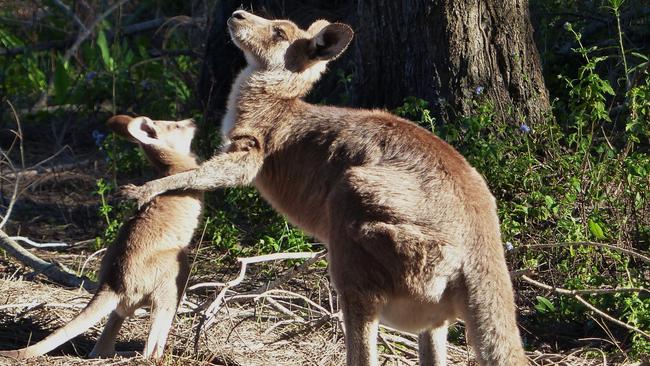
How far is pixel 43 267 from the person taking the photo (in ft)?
23.7

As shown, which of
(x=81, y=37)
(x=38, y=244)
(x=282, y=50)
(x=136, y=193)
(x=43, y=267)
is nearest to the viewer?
(x=136, y=193)

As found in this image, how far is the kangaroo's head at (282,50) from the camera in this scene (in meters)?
6.18

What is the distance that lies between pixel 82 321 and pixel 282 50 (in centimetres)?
191

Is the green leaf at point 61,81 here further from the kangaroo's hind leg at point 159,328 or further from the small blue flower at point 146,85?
the kangaroo's hind leg at point 159,328

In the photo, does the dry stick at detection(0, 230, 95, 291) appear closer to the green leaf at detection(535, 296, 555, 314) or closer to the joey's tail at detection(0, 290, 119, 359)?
the joey's tail at detection(0, 290, 119, 359)

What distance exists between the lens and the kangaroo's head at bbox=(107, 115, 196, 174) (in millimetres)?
6316

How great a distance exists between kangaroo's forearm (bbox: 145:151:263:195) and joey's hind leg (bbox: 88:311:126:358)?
72 cm

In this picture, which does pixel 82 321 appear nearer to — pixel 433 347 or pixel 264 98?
pixel 264 98

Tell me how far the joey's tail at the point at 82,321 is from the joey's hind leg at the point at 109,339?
0.52 feet

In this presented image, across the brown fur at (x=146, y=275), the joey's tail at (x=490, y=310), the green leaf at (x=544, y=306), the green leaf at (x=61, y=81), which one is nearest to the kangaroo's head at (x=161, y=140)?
the brown fur at (x=146, y=275)

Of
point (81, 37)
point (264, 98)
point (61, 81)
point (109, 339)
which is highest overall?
point (264, 98)

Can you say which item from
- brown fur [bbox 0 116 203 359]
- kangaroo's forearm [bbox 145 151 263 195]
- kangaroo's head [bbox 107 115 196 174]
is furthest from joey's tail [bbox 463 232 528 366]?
kangaroo's head [bbox 107 115 196 174]

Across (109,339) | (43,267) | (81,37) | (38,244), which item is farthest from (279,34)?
(81,37)

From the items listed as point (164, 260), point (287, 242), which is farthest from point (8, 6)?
point (164, 260)
